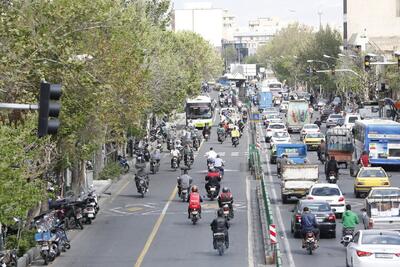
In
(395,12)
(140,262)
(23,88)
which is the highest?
(395,12)

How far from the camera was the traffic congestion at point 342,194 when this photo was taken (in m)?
28.4

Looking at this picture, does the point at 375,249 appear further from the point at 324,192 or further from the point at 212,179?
the point at 212,179

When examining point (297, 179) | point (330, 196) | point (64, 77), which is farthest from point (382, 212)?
point (297, 179)

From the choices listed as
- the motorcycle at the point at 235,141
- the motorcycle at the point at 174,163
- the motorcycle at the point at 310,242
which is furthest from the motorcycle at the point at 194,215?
the motorcycle at the point at 235,141

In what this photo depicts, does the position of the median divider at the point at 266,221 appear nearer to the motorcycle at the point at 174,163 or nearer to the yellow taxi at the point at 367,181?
the yellow taxi at the point at 367,181

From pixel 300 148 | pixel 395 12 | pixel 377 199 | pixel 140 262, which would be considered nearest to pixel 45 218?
pixel 140 262

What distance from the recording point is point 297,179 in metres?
47.8

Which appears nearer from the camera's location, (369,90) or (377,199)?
(377,199)

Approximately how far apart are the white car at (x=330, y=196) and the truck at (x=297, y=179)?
4.79 metres

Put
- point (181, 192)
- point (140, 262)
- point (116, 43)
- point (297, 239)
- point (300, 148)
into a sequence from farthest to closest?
point (300, 148)
point (181, 192)
point (116, 43)
point (297, 239)
point (140, 262)

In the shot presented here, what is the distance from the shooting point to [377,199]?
3728 cm

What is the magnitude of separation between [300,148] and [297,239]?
26.8m

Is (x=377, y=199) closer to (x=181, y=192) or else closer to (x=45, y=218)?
(x=45, y=218)

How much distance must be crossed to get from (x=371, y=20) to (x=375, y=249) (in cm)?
13550
